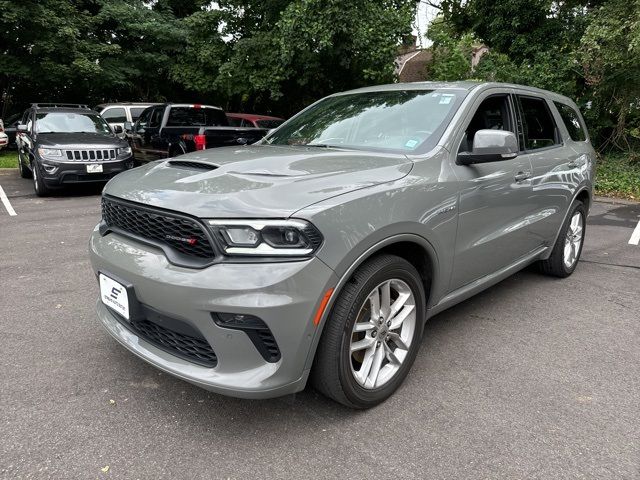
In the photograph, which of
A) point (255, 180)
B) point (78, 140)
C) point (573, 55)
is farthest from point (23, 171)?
point (573, 55)

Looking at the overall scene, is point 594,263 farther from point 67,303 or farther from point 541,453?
point 67,303

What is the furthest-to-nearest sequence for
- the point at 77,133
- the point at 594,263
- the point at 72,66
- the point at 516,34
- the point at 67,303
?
the point at 72,66 < the point at 516,34 < the point at 77,133 < the point at 594,263 < the point at 67,303

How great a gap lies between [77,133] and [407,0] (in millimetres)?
9244

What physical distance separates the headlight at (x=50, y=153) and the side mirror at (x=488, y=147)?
312 inches

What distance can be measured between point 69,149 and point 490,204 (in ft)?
26.0

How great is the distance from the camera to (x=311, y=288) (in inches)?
81.9

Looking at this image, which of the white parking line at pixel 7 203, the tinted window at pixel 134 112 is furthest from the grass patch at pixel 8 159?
the white parking line at pixel 7 203

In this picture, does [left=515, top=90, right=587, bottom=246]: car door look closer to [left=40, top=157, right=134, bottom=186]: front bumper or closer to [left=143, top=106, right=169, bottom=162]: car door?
[left=40, top=157, right=134, bottom=186]: front bumper

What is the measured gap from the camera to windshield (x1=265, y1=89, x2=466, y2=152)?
10.0 feet

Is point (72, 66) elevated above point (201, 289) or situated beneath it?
elevated above

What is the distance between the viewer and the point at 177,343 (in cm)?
232

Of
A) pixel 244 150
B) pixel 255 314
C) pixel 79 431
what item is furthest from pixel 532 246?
Result: pixel 79 431

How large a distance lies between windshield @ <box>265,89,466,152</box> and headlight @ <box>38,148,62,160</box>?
6383 mm

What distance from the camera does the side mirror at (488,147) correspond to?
2.82 meters
